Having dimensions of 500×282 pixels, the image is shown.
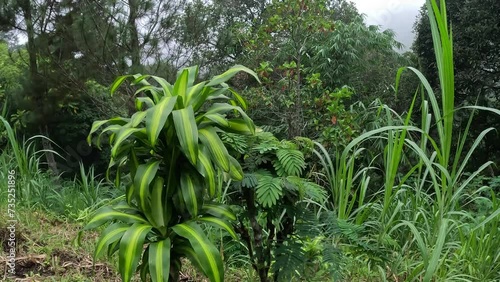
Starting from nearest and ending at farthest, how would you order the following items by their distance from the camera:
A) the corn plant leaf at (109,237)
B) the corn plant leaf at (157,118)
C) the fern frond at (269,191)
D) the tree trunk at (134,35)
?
the corn plant leaf at (157,118), the corn plant leaf at (109,237), the fern frond at (269,191), the tree trunk at (134,35)

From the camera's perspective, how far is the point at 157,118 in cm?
118

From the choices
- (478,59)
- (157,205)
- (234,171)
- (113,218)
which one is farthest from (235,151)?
(478,59)

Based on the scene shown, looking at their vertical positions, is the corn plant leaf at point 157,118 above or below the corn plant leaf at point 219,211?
above

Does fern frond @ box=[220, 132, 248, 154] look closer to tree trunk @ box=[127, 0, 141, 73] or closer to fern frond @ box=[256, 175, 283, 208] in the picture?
fern frond @ box=[256, 175, 283, 208]

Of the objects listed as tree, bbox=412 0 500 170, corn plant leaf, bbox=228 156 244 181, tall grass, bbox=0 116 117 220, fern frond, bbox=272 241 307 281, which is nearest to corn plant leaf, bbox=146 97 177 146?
corn plant leaf, bbox=228 156 244 181

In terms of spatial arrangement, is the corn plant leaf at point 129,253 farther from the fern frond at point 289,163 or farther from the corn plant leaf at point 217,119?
the fern frond at point 289,163

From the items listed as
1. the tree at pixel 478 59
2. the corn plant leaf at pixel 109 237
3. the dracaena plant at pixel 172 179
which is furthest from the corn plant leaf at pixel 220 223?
the tree at pixel 478 59

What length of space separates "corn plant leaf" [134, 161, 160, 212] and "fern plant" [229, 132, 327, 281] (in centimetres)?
29

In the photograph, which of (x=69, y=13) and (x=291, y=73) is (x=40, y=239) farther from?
(x=69, y=13)

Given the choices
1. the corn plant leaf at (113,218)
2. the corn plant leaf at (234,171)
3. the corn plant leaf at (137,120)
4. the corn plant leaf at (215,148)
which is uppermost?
the corn plant leaf at (137,120)

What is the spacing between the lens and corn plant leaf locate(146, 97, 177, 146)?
116 cm

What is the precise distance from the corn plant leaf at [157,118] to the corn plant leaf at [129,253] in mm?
263

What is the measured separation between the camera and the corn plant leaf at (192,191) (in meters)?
1.29

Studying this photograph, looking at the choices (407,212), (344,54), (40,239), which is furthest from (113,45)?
(407,212)
